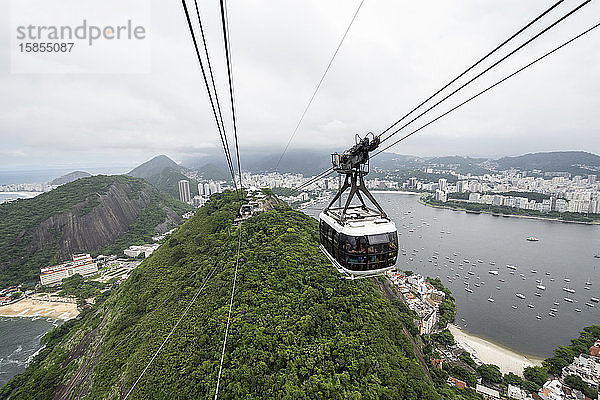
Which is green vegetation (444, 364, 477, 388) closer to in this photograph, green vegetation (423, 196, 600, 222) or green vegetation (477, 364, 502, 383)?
green vegetation (477, 364, 502, 383)

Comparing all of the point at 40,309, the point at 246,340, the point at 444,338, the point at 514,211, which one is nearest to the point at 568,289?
the point at 444,338

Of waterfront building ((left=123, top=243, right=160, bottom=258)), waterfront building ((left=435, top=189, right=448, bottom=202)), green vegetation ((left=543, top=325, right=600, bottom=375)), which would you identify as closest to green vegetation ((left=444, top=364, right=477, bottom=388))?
green vegetation ((left=543, top=325, right=600, bottom=375))

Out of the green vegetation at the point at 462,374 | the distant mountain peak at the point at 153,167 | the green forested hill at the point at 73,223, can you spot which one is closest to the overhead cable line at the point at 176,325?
the green vegetation at the point at 462,374

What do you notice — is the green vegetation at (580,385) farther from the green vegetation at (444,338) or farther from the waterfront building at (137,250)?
the waterfront building at (137,250)

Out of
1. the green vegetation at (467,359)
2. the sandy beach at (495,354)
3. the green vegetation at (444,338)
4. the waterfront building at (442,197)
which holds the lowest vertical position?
the sandy beach at (495,354)

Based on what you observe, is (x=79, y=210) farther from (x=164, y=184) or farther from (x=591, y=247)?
(x=591, y=247)

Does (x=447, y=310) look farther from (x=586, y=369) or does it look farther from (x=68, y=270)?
(x=68, y=270)

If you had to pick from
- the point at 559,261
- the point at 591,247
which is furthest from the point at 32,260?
the point at 591,247
